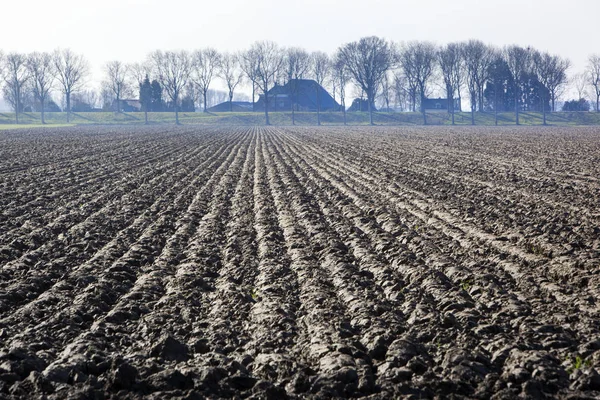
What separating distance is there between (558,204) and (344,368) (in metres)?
8.16

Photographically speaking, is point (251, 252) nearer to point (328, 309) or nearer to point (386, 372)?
point (328, 309)

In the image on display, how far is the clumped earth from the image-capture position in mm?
4488

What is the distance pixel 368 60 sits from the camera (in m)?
86.8

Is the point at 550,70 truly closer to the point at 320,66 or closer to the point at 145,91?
the point at 320,66

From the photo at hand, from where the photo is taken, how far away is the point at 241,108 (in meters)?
115

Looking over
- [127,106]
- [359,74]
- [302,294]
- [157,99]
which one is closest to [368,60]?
[359,74]

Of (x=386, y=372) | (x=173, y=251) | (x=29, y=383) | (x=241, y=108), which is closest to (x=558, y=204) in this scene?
(x=173, y=251)

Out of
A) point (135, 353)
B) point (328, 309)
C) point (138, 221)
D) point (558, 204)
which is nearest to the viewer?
point (135, 353)

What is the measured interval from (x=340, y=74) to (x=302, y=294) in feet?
296

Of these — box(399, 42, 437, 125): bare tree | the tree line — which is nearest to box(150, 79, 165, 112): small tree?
the tree line

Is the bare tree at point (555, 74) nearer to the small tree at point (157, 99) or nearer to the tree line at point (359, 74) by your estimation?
the tree line at point (359, 74)

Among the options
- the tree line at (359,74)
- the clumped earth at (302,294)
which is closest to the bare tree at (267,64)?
the tree line at (359,74)

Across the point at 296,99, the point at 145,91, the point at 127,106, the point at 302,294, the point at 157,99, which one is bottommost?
the point at 302,294

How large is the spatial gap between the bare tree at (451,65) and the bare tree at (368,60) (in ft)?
27.8
